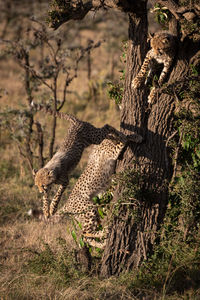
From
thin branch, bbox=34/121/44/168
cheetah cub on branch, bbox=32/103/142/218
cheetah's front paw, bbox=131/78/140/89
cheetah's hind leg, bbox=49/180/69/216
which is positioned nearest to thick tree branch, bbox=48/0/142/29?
cheetah's front paw, bbox=131/78/140/89

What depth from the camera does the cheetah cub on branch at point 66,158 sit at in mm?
4758

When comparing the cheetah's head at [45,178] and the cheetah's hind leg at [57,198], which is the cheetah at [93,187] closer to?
the cheetah's hind leg at [57,198]

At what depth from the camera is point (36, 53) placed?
17297 millimetres

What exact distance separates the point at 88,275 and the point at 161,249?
74 centimetres

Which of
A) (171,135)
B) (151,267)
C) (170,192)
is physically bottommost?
(151,267)

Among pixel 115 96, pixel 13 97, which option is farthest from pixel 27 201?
pixel 13 97

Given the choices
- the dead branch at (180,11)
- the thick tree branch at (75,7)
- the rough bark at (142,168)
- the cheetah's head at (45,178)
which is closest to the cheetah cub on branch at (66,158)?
the cheetah's head at (45,178)

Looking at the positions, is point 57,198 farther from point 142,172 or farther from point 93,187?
point 142,172

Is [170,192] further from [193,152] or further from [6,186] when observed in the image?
[6,186]

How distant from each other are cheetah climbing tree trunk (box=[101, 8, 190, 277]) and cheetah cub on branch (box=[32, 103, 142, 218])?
0.79 meters

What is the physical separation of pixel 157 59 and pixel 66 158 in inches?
64.7

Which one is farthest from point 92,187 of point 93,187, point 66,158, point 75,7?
point 75,7

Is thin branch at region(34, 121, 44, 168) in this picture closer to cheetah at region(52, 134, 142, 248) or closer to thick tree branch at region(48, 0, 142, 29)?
cheetah at region(52, 134, 142, 248)

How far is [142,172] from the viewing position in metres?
3.95
